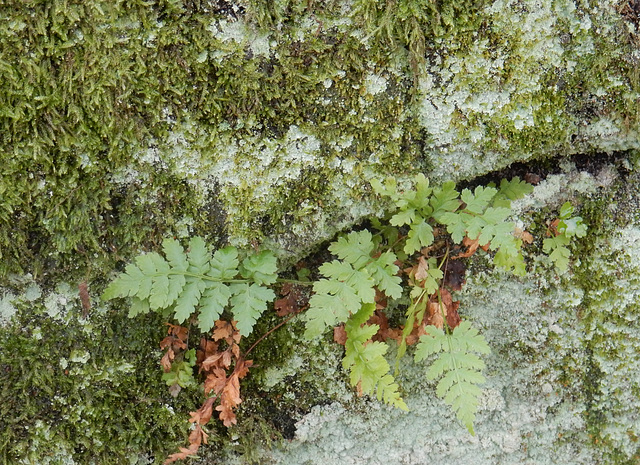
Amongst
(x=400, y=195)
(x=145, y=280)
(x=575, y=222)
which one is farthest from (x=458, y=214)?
(x=145, y=280)

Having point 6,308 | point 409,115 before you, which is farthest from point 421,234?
point 6,308

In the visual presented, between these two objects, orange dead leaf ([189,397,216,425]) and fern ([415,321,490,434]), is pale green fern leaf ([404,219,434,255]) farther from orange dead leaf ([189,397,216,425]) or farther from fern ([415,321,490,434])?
orange dead leaf ([189,397,216,425])

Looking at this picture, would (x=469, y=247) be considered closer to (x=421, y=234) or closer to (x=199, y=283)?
(x=421, y=234)

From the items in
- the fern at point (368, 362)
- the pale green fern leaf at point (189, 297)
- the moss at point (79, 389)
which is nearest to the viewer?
the pale green fern leaf at point (189, 297)

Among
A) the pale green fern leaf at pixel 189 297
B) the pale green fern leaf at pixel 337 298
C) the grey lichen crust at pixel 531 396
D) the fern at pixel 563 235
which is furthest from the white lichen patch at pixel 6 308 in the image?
the fern at pixel 563 235

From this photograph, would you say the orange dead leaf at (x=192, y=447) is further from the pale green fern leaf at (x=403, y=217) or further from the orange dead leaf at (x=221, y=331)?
the pale green fern leaf at (x=403, y=217)

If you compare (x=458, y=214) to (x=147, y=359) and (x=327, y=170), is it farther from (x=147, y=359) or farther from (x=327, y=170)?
(x=147, y=359)
